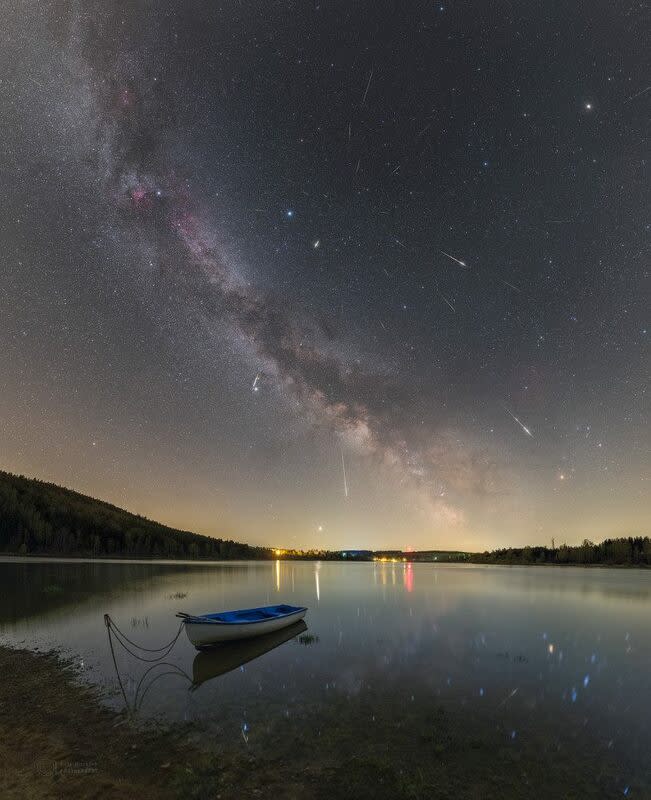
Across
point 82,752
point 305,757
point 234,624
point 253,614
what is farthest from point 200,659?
point 305,757

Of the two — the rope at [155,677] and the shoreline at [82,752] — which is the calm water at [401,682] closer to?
the rope at [155,677]

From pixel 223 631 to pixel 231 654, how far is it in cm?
115

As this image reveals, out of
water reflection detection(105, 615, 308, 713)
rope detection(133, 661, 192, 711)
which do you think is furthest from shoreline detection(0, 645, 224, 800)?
water reflection detection(105, 615, 308, 713)

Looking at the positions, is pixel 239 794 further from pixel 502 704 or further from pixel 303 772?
pixel 502 704

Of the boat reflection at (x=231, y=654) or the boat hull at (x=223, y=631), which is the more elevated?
the boat hull at (x=223, y=631)

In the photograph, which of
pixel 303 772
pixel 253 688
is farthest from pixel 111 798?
pixel 253 688

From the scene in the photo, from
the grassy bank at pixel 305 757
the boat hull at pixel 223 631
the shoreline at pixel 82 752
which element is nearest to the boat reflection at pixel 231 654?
the boat hull at pixel 223 631

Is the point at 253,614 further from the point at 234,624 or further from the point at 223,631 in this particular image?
the point at 223,631

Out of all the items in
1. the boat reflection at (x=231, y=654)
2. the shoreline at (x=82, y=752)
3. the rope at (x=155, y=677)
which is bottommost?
the boat reflection at (x=231, y=654)

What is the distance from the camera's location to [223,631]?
2323 centimetres

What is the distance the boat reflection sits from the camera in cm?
1892

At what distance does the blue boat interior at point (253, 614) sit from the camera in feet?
83.3

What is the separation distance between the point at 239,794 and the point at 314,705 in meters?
6.63

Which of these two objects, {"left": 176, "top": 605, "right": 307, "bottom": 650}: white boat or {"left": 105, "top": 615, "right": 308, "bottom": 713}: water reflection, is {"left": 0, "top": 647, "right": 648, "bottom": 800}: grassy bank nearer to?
{"left": 105, "top": 615, "right": 308, "bottom": 713}: water reflection
